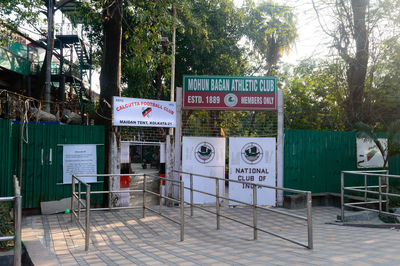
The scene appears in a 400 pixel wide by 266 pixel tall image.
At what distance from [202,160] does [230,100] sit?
1881mm

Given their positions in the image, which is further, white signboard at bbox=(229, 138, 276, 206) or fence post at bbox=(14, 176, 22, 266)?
white signboard at bbox=(229, 138, 276, 206)

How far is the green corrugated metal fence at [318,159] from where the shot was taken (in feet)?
35.7

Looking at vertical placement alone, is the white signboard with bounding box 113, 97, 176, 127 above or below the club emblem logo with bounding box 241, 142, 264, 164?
above

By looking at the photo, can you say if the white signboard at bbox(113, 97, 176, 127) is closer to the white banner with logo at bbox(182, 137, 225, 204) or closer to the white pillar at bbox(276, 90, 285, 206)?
the white banner with logo at bbox(182, 137, 225, 204)

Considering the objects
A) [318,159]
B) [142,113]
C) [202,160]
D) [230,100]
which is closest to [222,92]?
[230,100]

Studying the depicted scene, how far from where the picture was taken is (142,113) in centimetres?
992

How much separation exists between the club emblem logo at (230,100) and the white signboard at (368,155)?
4.59 m

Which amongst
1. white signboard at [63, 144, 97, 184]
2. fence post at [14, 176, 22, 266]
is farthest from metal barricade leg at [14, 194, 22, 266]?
white signboard at [63, 144, 97, 184]

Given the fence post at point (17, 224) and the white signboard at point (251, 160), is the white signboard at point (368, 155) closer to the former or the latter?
the white signboard at point (251, 160)

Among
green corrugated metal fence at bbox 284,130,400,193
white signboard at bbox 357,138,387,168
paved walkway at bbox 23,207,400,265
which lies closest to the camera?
paved walkway at bbox 23,207,400,265

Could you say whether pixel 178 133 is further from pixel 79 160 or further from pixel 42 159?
pixel 42 159

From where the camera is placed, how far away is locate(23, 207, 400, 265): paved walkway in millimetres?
5066

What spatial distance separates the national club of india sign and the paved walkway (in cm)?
318

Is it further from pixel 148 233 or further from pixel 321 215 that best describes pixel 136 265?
pixel 321 215
